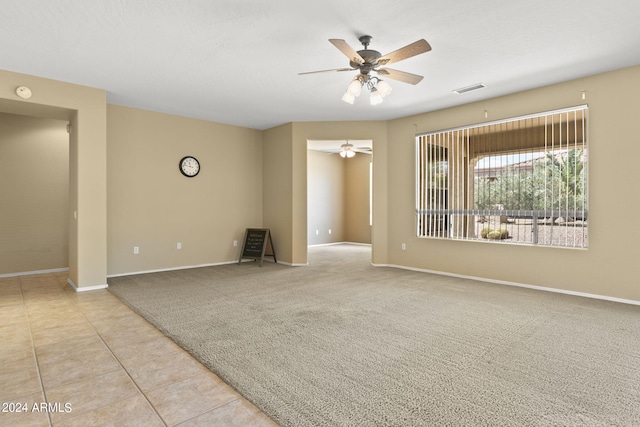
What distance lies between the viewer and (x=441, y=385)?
2.10 metres

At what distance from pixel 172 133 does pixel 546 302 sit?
6039 mm

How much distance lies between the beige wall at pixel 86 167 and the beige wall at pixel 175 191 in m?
0.76

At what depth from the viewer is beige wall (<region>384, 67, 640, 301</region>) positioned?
12.6 ft

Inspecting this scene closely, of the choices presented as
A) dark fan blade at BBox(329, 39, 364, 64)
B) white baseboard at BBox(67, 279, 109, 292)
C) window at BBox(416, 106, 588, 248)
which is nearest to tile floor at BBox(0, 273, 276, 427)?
white baseboard at BBox(67, 279, 109, 292)

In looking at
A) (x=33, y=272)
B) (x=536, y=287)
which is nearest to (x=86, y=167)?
(x=33, y=272)

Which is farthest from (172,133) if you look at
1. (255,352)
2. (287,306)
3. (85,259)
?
(255,352)

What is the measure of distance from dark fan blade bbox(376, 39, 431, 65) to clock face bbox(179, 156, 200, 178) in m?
4.13

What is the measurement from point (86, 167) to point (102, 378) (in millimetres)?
3257

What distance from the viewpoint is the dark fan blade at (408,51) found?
108 inches

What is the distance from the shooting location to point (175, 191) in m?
5.98

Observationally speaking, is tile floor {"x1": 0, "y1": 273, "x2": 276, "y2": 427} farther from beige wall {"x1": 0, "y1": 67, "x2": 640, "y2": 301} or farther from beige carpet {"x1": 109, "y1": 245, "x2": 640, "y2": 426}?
beige wall {"x1": 0, "y1": 67, "x2": 640, "y2": 301}

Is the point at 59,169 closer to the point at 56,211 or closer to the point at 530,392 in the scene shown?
the point at 56,211

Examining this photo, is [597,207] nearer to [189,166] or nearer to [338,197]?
[189,166]

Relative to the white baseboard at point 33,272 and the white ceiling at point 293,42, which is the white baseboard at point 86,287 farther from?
the white ceiling at point 293,42
